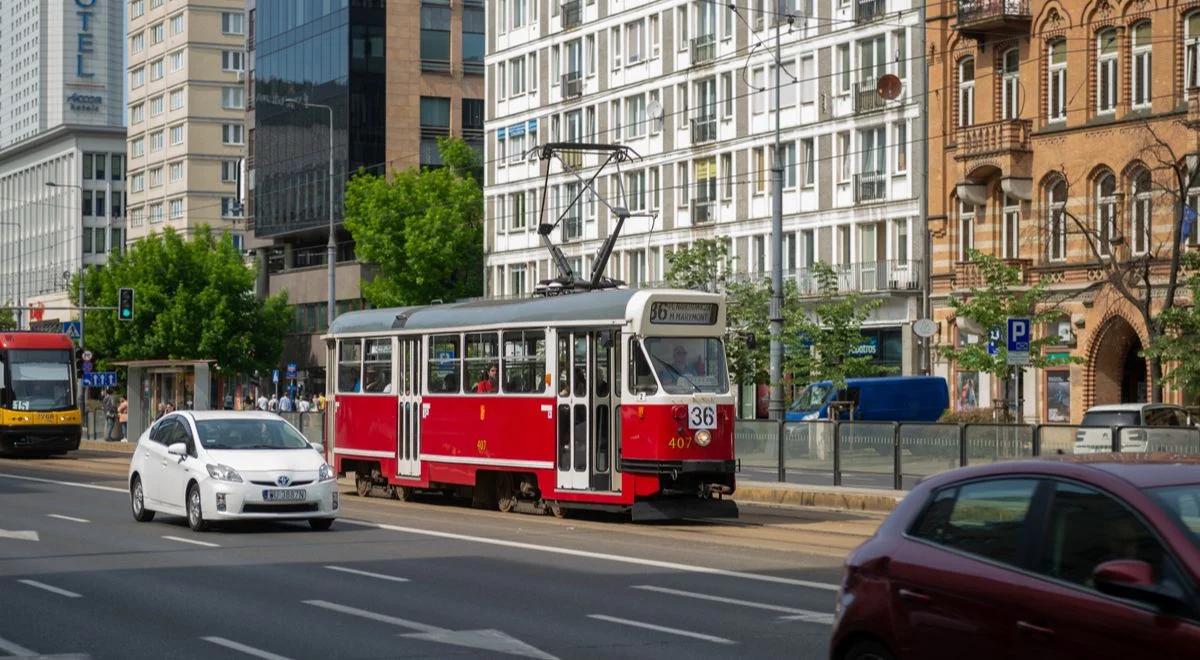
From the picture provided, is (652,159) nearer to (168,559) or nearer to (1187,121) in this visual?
(1187,121)

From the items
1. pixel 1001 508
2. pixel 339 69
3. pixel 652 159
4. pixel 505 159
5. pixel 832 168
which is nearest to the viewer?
pixel 1001 508

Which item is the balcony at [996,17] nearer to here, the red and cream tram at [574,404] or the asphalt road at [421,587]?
the red and cream tram at [574,404]

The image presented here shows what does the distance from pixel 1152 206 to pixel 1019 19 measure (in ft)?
23.5

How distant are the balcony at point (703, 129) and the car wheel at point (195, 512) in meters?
46.0

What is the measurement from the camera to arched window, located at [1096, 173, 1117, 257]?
163 ft

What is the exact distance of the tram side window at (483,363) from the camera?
28125 mm

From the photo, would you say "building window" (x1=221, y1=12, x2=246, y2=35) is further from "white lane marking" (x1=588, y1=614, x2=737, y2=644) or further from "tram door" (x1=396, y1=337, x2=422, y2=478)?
"white lane marking" (x1=588, y1=614, x2=737, y2=644)

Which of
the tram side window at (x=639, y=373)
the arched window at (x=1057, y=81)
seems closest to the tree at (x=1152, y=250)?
the arched window at (x=1057, y=81)

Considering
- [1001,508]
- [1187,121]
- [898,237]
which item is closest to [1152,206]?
[1187,121]

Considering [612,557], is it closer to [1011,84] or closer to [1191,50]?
[1191,50]

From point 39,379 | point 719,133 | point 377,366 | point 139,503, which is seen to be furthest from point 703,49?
point 139,503

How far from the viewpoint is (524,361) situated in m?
27.3

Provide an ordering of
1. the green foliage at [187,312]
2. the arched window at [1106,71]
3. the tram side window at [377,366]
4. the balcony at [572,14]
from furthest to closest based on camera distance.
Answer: the green foliage at [187,312]
the balcony at [572,14]
the arched window at [1106,71]
the tram side window at [377,366]

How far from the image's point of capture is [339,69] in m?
91.8
